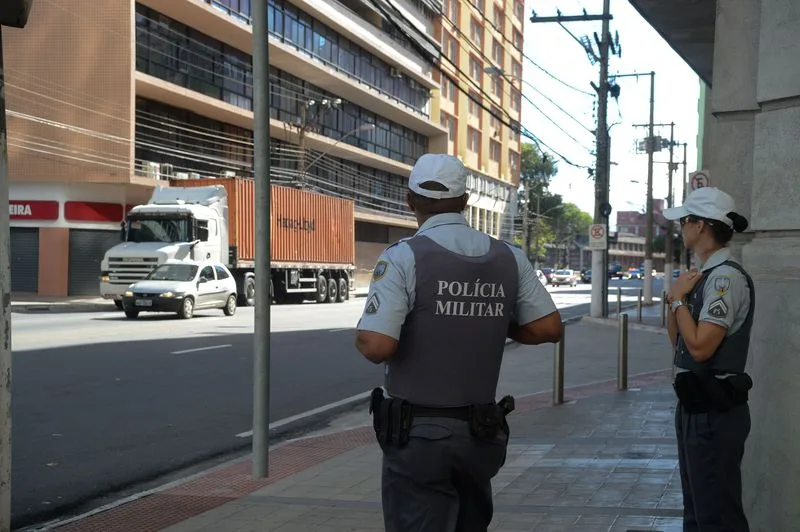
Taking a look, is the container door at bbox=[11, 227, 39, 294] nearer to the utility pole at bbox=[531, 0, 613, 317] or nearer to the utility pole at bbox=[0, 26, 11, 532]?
the utility pole at bbox=[531, 0, 613, 317]

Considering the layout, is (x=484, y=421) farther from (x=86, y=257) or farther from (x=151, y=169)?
(x=86, y=257)

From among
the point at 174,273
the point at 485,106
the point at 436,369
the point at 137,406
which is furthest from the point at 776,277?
the point at 485,106

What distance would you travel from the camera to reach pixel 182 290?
74.3 ft

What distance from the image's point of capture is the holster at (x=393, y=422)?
3049 mm

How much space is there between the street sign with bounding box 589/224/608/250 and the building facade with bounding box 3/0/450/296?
7.94 m

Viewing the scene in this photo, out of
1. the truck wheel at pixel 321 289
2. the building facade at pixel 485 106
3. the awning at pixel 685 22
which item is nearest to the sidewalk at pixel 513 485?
the awning at pixel 685 22

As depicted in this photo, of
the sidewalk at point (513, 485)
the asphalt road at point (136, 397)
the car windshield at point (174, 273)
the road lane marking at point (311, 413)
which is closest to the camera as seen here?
the sidewalk at point (513, 485)

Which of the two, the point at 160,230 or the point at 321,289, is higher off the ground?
the point at 160,230

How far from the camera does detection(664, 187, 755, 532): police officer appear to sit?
3.73 meters

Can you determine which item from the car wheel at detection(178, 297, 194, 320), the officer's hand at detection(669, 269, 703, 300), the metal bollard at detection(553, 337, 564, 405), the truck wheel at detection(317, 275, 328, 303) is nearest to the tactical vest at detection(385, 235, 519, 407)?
the officer's hand at detection(669, 269, 703, 300)

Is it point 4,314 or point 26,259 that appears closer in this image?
point 4,314

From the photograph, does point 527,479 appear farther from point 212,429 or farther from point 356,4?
point 356,4

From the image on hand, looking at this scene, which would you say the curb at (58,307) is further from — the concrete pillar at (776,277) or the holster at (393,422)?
the holster at (393,422)

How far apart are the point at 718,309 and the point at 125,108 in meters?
31.8
